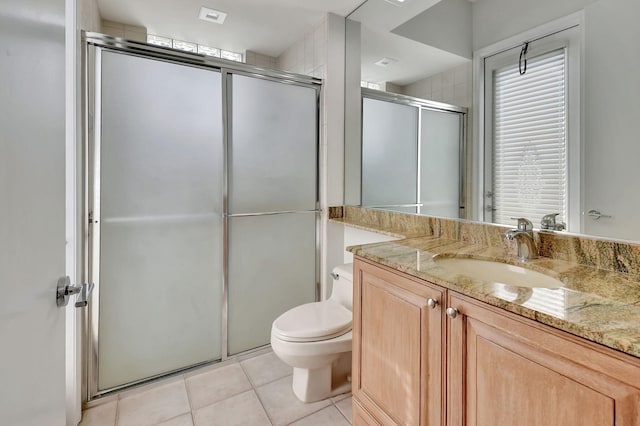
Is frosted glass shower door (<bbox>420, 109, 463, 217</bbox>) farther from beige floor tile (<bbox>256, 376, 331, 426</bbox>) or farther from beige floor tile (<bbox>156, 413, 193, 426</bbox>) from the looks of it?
beige floor tile (<bbox>156, 413, 193, 426</bbox>)

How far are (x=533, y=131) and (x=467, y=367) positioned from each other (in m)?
1.03

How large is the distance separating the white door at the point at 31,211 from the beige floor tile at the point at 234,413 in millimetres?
948

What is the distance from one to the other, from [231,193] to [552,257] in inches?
69.5

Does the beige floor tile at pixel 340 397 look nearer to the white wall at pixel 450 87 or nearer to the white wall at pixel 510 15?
the white wall at pixel 450 87

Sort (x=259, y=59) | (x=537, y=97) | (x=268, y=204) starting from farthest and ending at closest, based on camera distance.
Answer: (x=259, y=59), (x=268, y=204), (x=537, y=97)

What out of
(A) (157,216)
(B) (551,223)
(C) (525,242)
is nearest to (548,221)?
(B) (551,223)

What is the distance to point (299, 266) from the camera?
234cm

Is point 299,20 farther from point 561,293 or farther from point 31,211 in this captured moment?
point 561,293

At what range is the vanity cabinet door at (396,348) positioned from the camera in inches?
38.5

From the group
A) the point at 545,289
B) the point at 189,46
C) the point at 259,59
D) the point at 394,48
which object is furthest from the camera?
the point at 259,59

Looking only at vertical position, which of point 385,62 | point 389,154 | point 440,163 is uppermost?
point 385,62

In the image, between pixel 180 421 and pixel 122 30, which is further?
pixel 122 30

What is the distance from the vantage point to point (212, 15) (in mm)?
2207

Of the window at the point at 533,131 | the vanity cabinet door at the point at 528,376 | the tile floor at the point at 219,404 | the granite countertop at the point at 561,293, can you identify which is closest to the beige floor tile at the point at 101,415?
the tile floor at the point at 219,404
